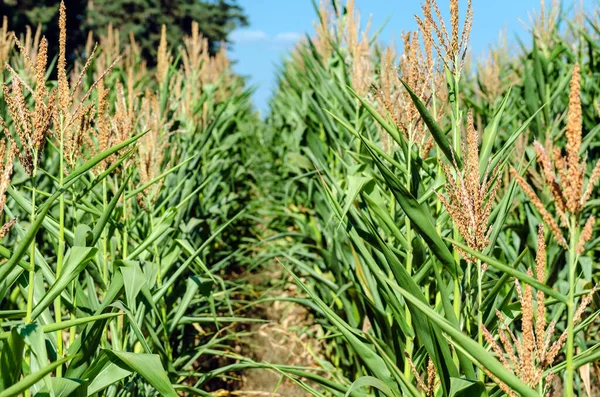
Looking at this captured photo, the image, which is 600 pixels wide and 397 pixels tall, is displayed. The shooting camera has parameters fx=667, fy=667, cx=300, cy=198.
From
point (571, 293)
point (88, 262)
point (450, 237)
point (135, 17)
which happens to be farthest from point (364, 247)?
point (135, 17)

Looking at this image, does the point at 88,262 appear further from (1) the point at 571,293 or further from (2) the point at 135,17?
(2) the point at 135,17

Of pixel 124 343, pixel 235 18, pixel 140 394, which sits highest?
pixel 235 18

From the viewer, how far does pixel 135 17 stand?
110 feet

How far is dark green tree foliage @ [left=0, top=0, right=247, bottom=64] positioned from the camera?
25.3 meters

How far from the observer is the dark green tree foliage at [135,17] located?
25.3 meters

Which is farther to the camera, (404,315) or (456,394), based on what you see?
(404,315)

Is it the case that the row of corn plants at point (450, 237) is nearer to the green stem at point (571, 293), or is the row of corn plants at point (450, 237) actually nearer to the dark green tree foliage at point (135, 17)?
the green stem at point (571, 293)

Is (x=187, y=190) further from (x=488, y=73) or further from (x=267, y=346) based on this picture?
(x=488, y=73)

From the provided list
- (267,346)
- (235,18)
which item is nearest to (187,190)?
(267,346)

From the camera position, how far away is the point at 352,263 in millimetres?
2988

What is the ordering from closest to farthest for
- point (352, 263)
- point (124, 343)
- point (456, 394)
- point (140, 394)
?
point (456, 394) < point (124, 343) < point (140, 394) < point (352, 263)

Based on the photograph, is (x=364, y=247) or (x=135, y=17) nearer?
(x=364, y=247)

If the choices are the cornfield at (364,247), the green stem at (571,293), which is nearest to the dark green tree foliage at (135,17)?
the cornfield at (364,247)

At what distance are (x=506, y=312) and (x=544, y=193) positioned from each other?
1.84m
